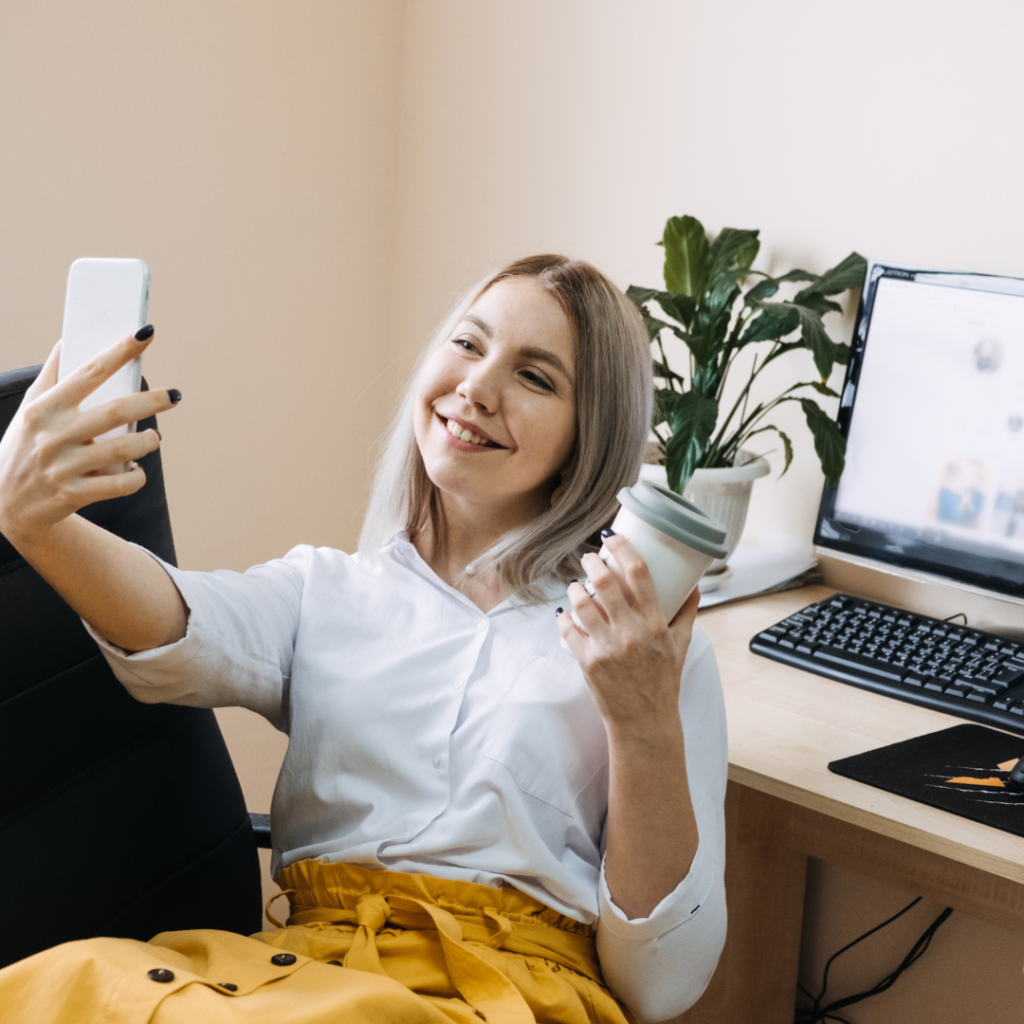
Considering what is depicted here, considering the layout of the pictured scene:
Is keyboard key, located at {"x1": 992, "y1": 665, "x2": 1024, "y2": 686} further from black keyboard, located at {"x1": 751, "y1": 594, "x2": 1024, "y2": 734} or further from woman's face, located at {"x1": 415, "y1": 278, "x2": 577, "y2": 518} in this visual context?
woman's face, located at {"x1": 415, "y1": 278, "x2": 577, "y2": 518}

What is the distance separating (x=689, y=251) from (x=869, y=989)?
1.26m

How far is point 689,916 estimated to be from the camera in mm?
999

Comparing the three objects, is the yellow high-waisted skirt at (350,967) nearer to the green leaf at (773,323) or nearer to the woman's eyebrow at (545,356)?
the woman's eyebrow at (545,356)

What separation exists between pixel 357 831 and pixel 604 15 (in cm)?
145

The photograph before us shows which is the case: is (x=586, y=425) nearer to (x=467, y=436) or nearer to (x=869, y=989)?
(x=467, y=436)

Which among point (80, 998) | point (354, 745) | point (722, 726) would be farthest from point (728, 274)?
point (80, 998)

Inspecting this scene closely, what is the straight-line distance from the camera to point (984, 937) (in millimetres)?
1726

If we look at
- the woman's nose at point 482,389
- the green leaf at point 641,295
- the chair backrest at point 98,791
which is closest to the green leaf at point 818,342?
the green leaf at point 641,295

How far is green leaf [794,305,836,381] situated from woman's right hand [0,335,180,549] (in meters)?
0.95

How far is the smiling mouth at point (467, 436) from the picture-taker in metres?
1.14

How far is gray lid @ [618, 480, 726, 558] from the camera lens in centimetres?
91

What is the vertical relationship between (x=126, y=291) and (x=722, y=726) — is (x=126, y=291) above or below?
above

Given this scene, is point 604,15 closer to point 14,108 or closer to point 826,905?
point 14,108

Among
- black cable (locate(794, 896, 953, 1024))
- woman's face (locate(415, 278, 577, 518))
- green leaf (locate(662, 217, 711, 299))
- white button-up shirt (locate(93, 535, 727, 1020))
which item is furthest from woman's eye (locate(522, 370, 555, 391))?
black cable (locate(794, 896, 953, 1024))
